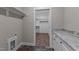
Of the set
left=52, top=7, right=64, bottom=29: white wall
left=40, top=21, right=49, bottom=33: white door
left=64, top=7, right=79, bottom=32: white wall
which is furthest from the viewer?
left=40, top=21, right=49, bottom=33: white door

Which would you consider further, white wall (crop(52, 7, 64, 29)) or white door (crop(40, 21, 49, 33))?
white door (crop(40, 21, 49, 33))

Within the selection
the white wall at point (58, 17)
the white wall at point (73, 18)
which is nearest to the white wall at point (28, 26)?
the white wall at point (58, 17)

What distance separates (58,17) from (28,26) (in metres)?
1.50

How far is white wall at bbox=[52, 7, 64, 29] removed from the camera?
148 inches

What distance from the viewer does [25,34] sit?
13.4 ft

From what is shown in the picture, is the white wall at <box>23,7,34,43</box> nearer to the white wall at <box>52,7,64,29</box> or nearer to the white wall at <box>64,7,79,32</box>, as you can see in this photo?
the white wall at <box>52,7,64,29</box>

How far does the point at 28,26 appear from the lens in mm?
4012

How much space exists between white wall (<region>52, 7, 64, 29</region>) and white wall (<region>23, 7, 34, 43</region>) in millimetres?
1040

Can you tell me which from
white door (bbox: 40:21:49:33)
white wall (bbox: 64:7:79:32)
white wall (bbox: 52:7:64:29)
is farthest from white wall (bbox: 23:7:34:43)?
white door (bbox: 40:21:49:33)

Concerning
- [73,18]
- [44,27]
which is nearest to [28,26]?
[73,18]
